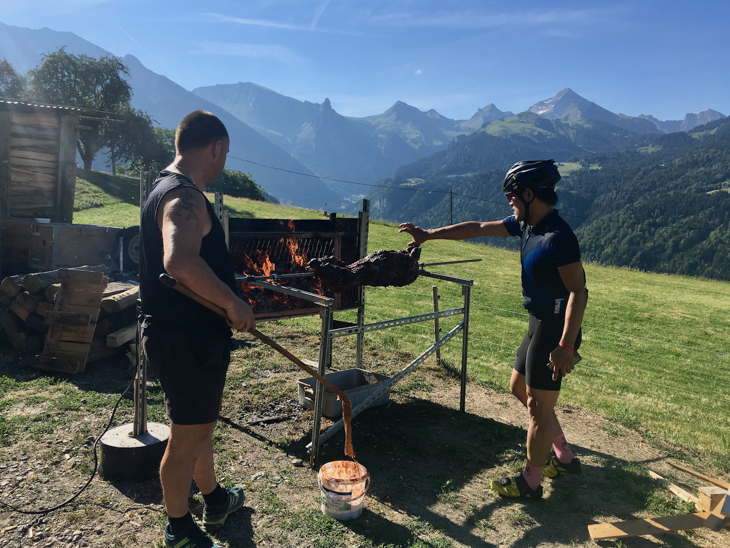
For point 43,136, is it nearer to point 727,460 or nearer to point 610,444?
point 610,444

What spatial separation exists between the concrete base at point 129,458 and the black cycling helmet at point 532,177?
338 cm

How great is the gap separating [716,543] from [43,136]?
14629 mm

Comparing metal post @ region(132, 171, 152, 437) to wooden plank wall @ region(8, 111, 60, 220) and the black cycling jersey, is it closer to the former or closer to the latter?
the black cycling jersey

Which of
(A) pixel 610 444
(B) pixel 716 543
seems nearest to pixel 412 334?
(A) pixel 610 444

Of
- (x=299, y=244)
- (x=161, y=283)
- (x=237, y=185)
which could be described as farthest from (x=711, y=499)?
(x=237, y=185)

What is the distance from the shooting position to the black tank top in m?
2.43

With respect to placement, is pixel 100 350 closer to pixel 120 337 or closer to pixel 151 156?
pixel 120 337

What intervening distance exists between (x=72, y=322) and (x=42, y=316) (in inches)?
31.8

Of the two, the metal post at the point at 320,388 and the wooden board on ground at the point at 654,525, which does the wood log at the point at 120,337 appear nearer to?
the metal post at the point at 320,388

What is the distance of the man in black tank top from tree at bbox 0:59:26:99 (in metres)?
57.3

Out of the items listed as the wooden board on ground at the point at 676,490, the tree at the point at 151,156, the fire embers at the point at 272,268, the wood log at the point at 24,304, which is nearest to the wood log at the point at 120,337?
the wood log at the point at 24,304

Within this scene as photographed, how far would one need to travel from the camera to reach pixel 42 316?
6.41m

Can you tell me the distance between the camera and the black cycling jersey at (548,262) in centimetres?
314

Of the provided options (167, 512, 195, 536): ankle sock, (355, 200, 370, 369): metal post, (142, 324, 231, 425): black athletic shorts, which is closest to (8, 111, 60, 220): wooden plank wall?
(355, 200, 370, 369): metal post
